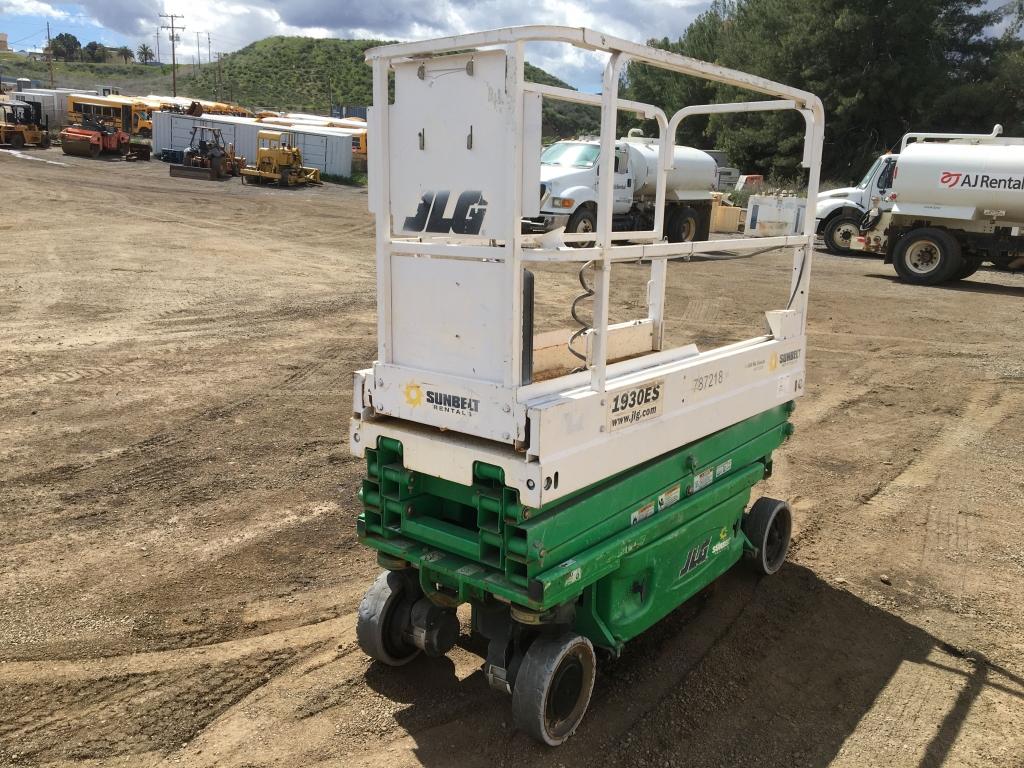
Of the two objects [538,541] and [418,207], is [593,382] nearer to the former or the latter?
[538,541]

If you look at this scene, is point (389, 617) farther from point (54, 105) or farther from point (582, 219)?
point (54, 105)

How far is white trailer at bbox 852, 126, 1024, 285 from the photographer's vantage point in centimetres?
1519

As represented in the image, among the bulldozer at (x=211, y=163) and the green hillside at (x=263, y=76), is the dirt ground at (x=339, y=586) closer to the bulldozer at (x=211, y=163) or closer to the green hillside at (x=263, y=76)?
the bulldozer at (x=211, y=163)

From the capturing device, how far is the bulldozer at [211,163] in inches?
1309

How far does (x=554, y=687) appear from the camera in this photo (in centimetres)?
344

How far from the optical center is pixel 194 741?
3.48m

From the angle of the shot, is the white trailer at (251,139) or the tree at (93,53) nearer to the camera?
the white trailer at (251,139)

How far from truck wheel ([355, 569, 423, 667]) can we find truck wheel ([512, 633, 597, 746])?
2.36 feet

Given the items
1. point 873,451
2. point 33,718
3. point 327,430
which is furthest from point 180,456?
point 873,451

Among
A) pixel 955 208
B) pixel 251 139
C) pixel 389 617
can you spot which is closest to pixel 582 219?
pixel 955 208

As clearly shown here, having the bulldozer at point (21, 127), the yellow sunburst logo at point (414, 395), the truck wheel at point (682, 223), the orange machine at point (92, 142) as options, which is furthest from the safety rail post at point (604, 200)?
the bulldozer at point (21, 127)

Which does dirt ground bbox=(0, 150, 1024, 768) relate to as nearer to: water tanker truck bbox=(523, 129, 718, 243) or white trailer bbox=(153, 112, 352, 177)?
water tanker truck bbox=(523, 129, 718, 243)

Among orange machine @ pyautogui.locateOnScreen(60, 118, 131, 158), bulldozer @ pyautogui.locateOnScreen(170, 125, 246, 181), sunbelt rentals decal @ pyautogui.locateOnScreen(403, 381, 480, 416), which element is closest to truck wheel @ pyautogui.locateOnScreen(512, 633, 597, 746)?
sunbelt rentals decal @ pyautogui.locateOnScreen(403, 381, 480, 416)

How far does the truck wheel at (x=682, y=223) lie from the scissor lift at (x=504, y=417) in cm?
1603
